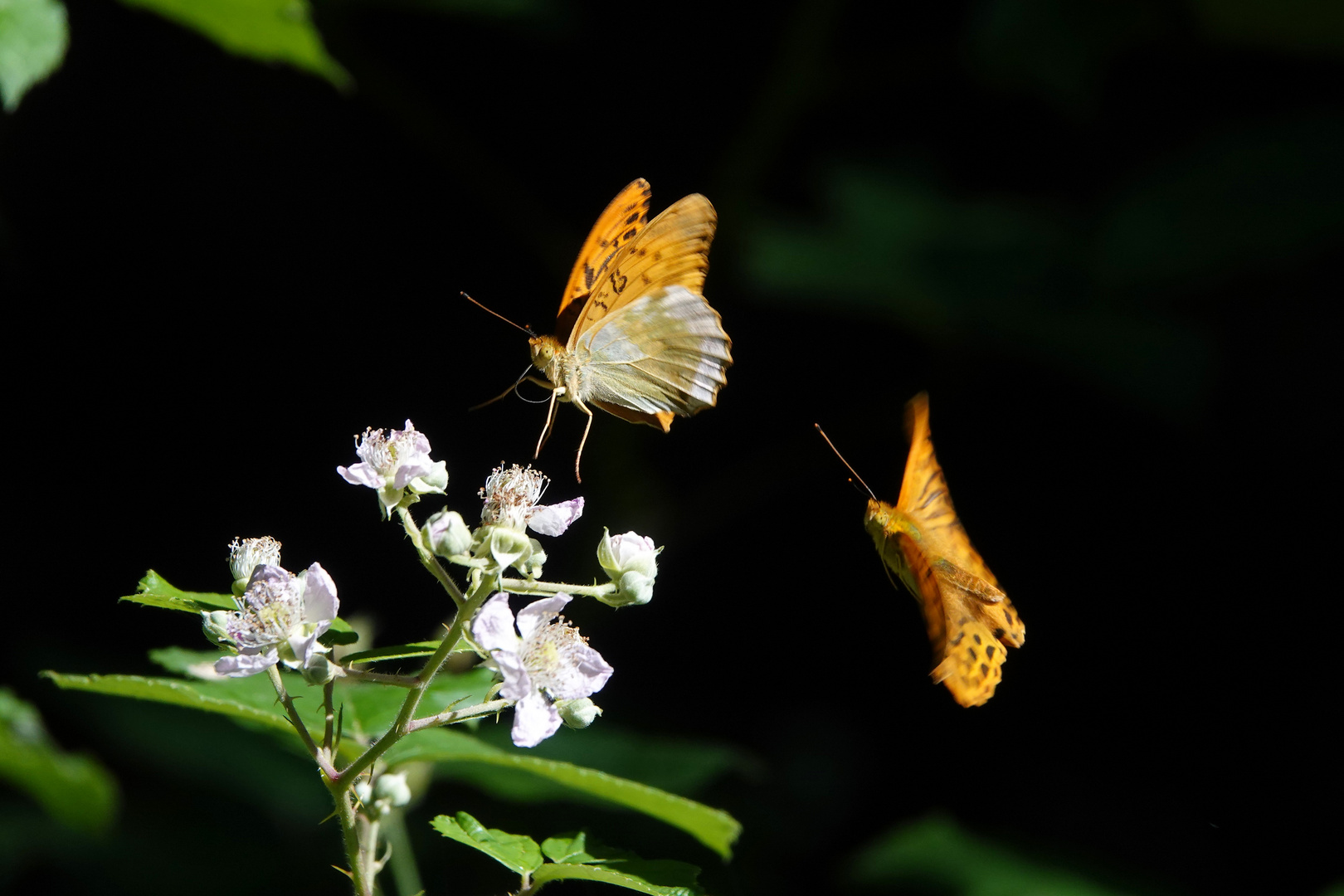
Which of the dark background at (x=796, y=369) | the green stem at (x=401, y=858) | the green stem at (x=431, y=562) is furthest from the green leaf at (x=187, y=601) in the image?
the dark background at (x=796, y=369)

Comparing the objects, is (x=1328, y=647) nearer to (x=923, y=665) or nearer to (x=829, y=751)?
(x=923, y=665)

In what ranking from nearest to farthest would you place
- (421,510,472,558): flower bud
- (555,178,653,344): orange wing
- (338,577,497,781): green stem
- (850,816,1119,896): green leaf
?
1. (338,577,497,781): green stem
2. (421,510,472,558): flower bud
3. (555,178,653,344): orange wing
4. (850,816,1119,896): green leaf

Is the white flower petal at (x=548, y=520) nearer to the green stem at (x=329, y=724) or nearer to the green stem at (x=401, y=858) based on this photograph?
the green stem at (x=329, y=724)

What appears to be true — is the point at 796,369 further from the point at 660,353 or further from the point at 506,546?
the point at 506,546

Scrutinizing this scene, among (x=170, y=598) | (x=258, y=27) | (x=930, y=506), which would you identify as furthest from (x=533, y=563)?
(x=258, y=27)

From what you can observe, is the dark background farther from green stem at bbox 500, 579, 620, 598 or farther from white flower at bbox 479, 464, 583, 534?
green stem at bbox 500, 579, 620, 598

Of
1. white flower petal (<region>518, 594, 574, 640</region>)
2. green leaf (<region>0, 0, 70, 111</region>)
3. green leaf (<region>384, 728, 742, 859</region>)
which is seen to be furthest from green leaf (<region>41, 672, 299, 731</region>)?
green leaf (<region>0, 0, 70, 111</region>)
